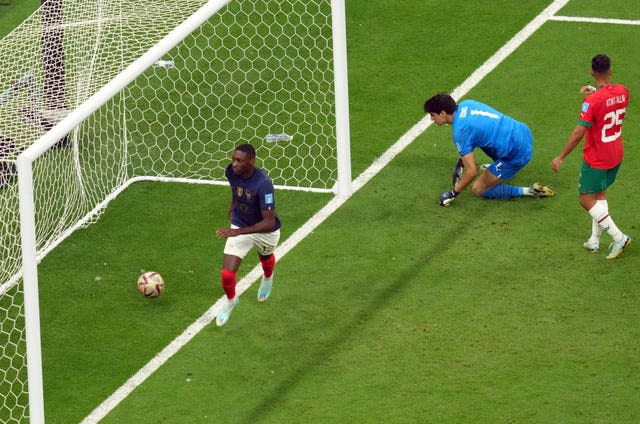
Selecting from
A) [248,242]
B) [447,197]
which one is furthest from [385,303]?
[447,197]

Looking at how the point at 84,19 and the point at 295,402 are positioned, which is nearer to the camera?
the point at 295,402

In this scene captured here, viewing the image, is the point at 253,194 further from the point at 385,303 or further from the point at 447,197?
the point at 447,197

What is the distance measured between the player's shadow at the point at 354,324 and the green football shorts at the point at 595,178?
131 cm

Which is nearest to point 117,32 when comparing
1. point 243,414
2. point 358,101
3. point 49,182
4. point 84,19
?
point 84,19

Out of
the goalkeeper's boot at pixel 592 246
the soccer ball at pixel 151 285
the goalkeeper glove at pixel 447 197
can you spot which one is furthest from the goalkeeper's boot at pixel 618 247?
the soccer ball at pixel 151 285

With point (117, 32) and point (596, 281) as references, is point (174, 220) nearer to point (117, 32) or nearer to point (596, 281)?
point (117, 32)

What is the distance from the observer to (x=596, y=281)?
40.7 ft

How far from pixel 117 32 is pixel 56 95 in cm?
115

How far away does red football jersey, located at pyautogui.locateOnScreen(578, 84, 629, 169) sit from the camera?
40.1 feet

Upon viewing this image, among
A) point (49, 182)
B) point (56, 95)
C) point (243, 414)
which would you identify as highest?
point (56, 95)

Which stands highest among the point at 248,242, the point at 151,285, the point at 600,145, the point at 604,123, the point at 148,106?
the point at 604,123

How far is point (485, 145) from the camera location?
532 inches

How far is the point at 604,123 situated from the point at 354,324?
2745 mm

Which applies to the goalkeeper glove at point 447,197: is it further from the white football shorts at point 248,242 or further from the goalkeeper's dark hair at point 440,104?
the white football shorts at point 248,242
